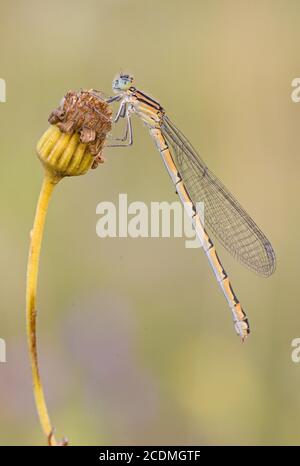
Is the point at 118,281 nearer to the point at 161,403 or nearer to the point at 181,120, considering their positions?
the point at 161,403

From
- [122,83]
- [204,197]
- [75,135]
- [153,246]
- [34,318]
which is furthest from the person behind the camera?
[153,246]

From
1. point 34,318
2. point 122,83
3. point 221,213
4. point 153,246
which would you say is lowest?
point 34,318

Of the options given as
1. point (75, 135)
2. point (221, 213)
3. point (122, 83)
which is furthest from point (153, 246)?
point (75, 135)

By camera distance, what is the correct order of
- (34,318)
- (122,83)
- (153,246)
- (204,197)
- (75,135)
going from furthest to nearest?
(153,246) < (204,197) < (122,83) < (75,135) < (34,318)

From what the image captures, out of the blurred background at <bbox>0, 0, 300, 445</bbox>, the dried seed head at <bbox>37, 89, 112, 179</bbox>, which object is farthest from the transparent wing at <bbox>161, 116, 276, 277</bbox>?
the dried seed head at <bbox>37, 89, 112, 179</bbox>

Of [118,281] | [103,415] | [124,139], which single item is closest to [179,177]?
[124,139]

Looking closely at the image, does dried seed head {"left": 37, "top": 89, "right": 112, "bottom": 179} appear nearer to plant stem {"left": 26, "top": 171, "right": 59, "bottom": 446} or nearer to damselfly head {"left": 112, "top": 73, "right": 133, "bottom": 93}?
plant stem {"left": 26, "top": 171, "right": 59, "bottom": 446}

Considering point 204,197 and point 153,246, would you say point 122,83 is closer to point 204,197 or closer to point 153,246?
point 204,197

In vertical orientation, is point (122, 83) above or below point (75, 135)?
above

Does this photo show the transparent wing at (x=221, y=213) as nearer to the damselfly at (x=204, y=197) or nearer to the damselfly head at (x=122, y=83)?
the damselfly at (x=204, y=197)
